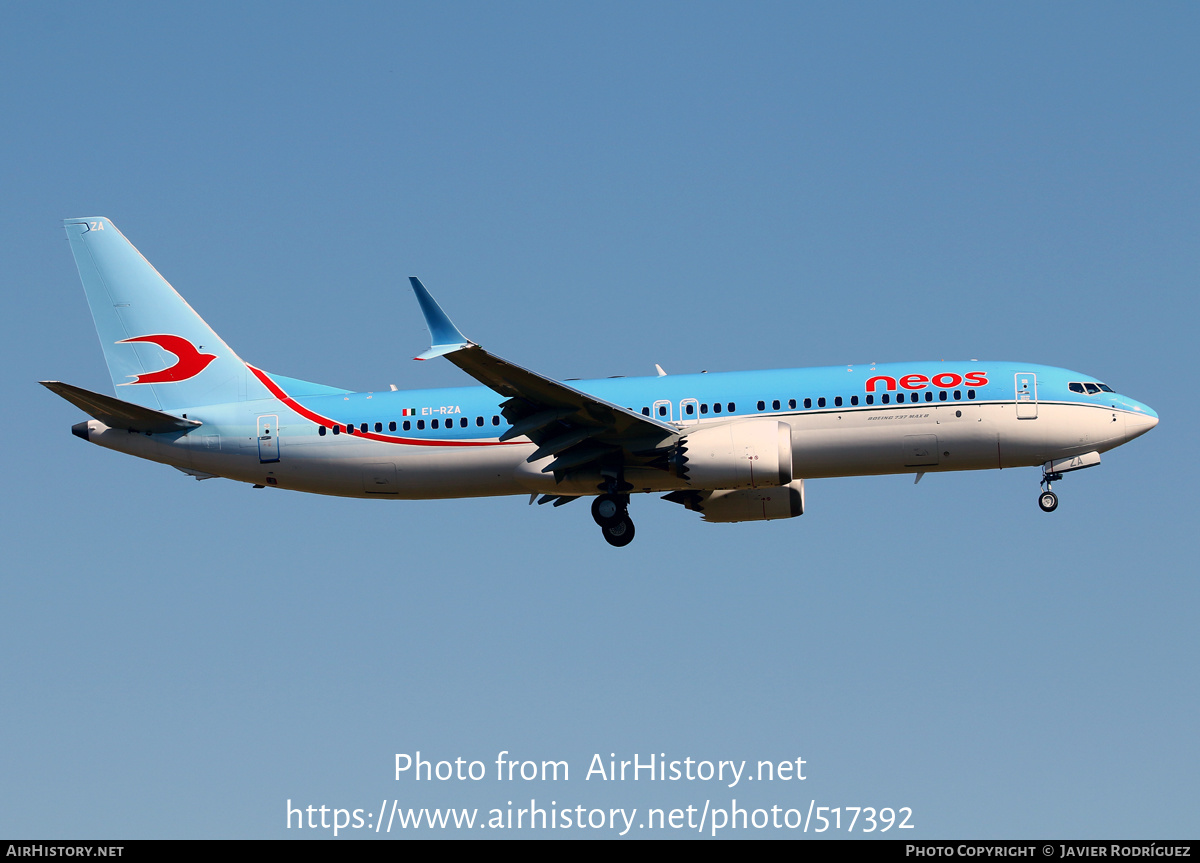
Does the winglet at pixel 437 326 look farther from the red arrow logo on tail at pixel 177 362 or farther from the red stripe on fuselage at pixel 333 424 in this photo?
the red arrow logo on tail at pixel 177 362

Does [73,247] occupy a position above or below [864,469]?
above

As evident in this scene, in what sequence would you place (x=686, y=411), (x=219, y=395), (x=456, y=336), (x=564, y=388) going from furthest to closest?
1. (x=219, y=395)
2. (x=686, y=411)
3. (x=564, y=388)
4. (x=456, y=336)

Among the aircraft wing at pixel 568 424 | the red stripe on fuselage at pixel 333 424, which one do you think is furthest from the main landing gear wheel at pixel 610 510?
the red stripe on fuselage at pixel 333 424

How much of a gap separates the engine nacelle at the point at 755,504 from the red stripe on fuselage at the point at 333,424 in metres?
7.15

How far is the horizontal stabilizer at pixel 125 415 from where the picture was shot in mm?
36125

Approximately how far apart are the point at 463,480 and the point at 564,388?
192 inches

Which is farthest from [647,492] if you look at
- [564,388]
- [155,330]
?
[155,330]

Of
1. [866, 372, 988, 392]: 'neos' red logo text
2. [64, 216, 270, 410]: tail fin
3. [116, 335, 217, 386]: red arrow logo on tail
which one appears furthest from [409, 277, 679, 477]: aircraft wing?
[116, 335, 217, 386]: red arrow logo on tail

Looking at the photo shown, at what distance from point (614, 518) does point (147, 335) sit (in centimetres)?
1540

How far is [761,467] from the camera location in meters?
34.9

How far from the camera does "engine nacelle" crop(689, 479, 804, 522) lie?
132 feet

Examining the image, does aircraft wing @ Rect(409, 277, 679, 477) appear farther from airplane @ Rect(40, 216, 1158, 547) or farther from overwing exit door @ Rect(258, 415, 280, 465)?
overwing exit door @ Rect(258, 415, 280, 465)

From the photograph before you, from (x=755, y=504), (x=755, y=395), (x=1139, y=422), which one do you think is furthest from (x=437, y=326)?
(x=1139, y=422)

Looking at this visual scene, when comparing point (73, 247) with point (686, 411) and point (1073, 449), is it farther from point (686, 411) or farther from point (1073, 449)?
point (1073, 449)
